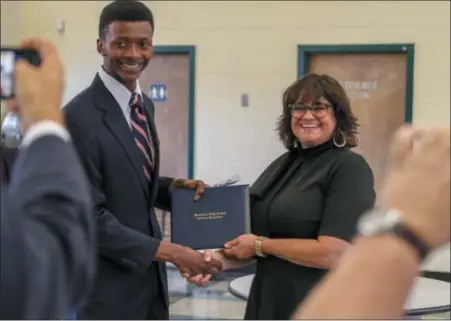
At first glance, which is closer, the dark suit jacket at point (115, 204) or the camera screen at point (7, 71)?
the camera screen at point (7, 71)

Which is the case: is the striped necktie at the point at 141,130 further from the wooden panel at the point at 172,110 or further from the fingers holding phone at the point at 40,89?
the wooden panel at the point at 172,110

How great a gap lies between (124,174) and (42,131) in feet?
3.60

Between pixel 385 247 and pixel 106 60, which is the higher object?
pixel 106 60

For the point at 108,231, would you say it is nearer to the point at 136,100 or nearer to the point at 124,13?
the point at 136,100

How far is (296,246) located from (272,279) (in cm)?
15

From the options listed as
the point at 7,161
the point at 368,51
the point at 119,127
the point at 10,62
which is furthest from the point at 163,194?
the point at 368,51

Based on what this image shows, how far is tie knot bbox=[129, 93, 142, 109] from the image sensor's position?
208 cm

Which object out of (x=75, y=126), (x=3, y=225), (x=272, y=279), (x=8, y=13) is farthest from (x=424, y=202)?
(x=8, y=13)

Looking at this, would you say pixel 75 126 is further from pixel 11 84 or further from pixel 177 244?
pixel 11 84

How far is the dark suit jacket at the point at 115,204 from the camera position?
1908mm

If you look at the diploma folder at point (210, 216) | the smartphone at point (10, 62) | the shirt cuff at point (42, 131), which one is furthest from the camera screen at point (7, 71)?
the diploma folder at point (210, 216)

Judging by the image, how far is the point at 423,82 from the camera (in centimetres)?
631

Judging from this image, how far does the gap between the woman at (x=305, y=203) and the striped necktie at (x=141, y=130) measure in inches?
15.1

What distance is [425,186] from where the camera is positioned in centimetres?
62
